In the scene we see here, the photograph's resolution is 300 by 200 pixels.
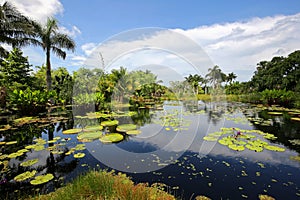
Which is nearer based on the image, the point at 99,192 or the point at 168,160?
the point at 99,192

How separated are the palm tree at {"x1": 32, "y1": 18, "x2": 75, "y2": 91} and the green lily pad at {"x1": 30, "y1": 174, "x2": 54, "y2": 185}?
14764 millimetres

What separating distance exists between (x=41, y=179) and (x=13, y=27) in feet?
50.6

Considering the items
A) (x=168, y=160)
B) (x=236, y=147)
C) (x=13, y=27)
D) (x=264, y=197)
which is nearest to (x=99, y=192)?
(x=168, y=160)

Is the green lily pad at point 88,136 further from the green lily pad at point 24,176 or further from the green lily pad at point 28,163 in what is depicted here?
the green lily pad at point 24,176

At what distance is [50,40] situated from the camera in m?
16.6

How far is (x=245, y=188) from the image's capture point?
123 inches

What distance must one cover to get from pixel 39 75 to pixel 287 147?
2787 cm

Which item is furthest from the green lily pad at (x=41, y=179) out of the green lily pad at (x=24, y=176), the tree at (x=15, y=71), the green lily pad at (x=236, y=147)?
the tree at (x=15, y=71)

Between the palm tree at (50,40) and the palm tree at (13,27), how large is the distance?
2.72ft

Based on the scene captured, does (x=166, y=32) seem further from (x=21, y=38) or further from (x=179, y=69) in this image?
(x=21, y=38)

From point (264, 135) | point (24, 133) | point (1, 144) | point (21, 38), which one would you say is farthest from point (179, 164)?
point (21, 38)

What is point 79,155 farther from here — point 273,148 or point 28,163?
point 273,148

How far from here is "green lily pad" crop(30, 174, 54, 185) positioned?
322 centimetres

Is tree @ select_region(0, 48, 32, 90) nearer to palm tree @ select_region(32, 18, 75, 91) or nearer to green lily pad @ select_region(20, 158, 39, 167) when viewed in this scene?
palm tree @ select_region(32, 18, 75, 91)
